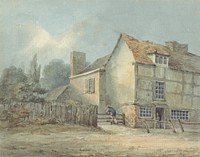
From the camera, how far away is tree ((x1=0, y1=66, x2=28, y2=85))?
2900 millimetres

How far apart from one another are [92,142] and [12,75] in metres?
0.58

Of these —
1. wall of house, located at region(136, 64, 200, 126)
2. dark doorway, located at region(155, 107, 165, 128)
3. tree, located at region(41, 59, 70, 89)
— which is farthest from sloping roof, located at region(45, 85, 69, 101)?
dark doorway, located at region(155, 107, 165, 128)

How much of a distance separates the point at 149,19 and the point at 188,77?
39 cm

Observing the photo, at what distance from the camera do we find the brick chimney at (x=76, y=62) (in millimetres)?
2850

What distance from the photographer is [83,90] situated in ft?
9.34

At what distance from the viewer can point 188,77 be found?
2.92 meters

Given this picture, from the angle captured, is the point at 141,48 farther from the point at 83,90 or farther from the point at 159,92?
the point at 83,90

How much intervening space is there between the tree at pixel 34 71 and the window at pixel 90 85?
27cm

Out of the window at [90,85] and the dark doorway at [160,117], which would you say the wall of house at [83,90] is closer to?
the window at [90,85]

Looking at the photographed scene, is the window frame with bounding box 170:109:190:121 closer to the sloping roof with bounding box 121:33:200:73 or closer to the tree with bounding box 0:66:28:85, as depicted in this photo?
the sloping roof with bounding box 121:33:200:73

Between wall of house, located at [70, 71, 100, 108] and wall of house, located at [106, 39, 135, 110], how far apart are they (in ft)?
0.19

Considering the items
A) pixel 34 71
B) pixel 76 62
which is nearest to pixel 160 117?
pixel 76 62

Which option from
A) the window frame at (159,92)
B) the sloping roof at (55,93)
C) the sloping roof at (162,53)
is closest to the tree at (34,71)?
the sloping roof at (55,93)

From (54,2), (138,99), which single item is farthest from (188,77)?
(54,2)
